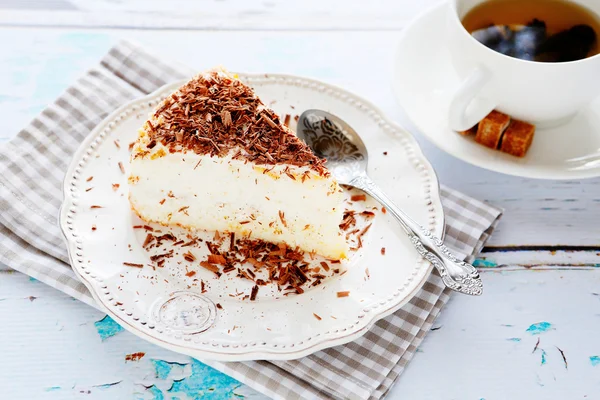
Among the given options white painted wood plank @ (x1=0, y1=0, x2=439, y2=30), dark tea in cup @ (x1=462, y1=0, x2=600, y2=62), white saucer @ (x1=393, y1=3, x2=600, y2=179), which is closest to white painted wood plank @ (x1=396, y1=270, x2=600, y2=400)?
white saucer @ (x1=393, y1=3, x2=600, y2=179)

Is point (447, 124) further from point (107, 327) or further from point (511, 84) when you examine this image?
point (107, 327)

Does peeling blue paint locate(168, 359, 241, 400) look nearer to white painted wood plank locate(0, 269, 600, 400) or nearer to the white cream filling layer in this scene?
white painted wood plank locate(0, 269, 600, 400)

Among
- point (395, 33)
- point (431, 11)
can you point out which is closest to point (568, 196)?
point (431, 11)

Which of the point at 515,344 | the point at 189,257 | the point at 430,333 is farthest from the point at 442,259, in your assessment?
the point at 189,257

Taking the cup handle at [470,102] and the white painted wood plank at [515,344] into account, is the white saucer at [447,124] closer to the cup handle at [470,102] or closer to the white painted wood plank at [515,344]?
the cup handle at [470,102]

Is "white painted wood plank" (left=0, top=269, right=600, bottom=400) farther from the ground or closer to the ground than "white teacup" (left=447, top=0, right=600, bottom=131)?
closer to the ground

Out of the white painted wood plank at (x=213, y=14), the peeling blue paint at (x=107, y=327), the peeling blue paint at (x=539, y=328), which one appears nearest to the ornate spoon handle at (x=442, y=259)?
the peeling blue paint at (x=539, y=328)

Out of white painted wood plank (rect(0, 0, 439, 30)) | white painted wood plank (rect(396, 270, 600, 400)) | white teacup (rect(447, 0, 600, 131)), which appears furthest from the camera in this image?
white painted wood plank (rect(0, 0, 439, 30))
